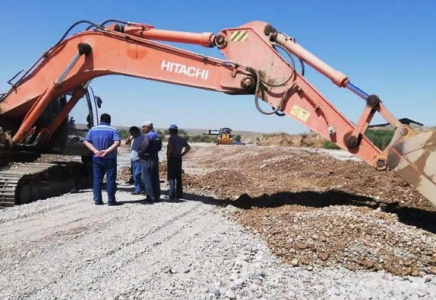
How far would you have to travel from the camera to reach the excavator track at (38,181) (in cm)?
866

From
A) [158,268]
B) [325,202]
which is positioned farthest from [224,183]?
[158,268]

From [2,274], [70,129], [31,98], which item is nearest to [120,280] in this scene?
[2,274]

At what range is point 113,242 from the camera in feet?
19.4

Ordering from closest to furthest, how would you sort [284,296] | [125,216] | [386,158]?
[284,296] < [386,158] < [125,216]

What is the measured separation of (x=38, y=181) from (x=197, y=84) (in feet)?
13.0

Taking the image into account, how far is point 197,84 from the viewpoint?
27.2 ft

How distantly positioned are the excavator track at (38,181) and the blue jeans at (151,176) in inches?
85.2

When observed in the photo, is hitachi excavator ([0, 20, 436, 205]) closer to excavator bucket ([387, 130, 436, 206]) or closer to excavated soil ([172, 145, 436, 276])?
excavator bucket ([387, 130, 436, 206])

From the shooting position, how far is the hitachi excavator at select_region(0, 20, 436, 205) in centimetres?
705

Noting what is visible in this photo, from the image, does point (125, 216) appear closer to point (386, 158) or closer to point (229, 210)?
point (229, 210)

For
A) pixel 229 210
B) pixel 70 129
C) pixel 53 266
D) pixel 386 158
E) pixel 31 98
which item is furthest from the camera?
pixel 70 129

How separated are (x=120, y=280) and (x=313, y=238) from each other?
2.57 m

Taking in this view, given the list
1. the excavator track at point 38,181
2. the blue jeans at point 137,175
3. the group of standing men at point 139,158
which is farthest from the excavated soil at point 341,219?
the excavator track at point 38,181

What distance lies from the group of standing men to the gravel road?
1.63 meters
